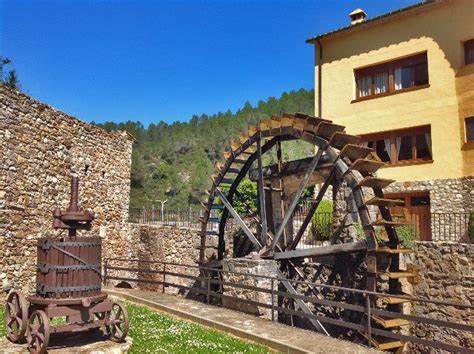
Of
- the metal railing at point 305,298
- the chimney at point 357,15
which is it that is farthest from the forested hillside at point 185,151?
the metal railing at point 305,298

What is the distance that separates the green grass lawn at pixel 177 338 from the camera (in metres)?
5.91

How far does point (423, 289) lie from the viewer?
967 cm

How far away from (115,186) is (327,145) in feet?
23.5

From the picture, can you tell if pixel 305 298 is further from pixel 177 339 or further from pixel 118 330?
pixel 118 330

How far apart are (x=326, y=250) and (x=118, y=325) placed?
459cm

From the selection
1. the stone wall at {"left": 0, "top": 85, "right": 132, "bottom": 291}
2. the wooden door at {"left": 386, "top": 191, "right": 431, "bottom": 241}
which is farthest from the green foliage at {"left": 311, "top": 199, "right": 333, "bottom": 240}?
the stone wall at {"left": 0, "top": 85, "right": 132, "bottom": 291}

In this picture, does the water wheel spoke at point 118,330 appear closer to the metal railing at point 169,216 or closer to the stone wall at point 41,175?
the stone wall at point 41,175

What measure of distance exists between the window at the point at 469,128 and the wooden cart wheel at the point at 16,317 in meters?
12.6

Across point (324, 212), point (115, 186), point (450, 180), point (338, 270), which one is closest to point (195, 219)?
point (115, 186)

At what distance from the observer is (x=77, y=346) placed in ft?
18.0

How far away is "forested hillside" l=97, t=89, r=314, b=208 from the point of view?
48.0m

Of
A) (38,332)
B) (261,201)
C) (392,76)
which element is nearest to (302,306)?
(261,201)

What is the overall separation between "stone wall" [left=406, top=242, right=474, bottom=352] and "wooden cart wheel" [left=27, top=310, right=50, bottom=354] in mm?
7594

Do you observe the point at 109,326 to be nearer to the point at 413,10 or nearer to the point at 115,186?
the point at 115,186
